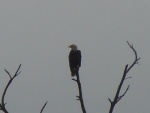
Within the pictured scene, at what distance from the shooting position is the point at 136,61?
621 cm

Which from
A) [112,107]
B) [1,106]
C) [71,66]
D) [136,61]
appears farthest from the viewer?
[71,66]

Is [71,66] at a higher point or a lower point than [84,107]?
higher

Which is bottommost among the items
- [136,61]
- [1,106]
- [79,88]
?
[1,106]

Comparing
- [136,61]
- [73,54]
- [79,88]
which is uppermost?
[73,54]

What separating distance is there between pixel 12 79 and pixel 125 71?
1776mm

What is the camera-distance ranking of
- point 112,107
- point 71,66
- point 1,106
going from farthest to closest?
point 71,66, point 112,107, point 1,106

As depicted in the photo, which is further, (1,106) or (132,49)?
(132,49)

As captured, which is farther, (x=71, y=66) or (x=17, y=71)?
(x=71, y=66)

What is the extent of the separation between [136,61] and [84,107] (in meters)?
1.16

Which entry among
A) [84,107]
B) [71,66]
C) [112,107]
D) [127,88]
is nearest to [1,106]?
[84,107]

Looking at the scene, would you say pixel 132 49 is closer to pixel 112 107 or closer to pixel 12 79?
pixel 112 107

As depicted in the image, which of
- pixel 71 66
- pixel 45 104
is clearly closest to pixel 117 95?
pixel 45 104

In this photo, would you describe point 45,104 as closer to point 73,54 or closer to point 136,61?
point 136,61

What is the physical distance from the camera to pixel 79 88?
6.25m
